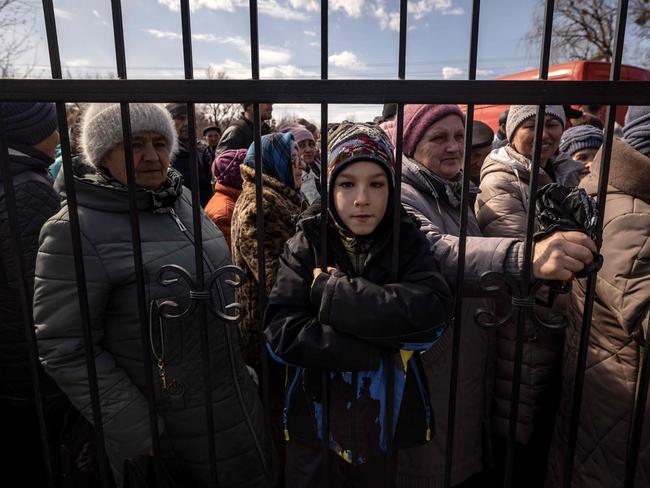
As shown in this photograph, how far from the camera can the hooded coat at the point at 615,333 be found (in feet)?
4.51

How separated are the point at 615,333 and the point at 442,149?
880 mm

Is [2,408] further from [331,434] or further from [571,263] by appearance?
[571,263]

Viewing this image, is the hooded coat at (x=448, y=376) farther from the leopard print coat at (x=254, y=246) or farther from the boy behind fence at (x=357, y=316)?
the leopard print coat at (x=254, y=246)

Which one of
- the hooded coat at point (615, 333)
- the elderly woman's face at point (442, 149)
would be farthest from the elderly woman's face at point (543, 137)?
the hooded coat at point (615, 333)

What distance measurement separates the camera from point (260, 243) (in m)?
1.28

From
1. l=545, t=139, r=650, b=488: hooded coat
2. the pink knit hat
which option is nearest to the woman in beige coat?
l=545, t=139, r=650, b=488: hooded coat

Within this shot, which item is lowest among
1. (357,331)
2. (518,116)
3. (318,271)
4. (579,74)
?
(357,331)

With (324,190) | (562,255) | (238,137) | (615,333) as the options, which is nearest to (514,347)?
(615,333)

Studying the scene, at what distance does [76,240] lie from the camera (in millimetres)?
1264

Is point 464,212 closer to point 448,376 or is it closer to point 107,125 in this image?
point 448,376

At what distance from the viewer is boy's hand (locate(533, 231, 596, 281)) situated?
113cm

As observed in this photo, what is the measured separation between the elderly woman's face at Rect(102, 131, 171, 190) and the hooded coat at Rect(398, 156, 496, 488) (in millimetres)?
889

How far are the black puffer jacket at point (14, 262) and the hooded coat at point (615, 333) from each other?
2.01 m

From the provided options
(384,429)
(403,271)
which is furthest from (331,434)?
(403,271)
